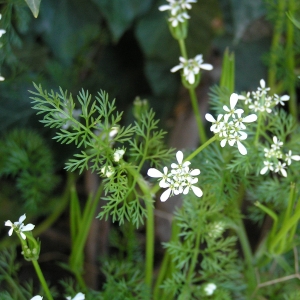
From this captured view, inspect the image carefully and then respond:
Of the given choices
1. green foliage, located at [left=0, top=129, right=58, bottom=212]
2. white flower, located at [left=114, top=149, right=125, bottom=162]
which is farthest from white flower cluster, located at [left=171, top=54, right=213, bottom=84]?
green foliage, located at [left=0, top=129, right=58, bottom=212]

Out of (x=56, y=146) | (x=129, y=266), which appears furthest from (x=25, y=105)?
(x=129, y=266)

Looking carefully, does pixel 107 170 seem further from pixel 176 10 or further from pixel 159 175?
pixel 176 10

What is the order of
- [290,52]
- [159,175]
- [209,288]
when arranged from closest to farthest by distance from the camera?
[159,175], [209,288], [290,52]

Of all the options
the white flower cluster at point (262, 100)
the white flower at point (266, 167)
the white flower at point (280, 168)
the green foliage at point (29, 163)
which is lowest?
the green foliage at point (29, 163)

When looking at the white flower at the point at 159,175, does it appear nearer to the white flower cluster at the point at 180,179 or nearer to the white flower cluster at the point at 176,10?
the white flower cluster at the point at 180,179

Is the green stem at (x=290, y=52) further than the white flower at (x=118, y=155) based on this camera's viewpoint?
Yes

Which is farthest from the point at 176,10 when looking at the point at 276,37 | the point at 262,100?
the point at 276,37

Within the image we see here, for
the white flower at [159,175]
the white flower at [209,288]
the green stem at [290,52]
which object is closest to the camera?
the white flower at [159,175]

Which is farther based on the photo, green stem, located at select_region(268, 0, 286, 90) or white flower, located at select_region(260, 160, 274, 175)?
green stem, located at select_region(268, 0, 286, 90)

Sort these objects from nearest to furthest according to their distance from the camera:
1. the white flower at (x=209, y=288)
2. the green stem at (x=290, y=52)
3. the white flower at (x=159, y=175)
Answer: the white flower at (x=159, y=175)
the white flower at (x=209, y=288)
the green stem at (x=290, y=52)

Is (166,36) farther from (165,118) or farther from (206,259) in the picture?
(206,259)

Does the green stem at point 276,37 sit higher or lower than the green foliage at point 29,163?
higher

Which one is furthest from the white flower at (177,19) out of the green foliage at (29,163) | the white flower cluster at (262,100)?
the green foliage at (29,163)

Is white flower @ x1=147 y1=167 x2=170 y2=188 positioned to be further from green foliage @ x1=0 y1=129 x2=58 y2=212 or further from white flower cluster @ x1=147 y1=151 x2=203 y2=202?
green foliage @ x1=0 y1=129 x2=58 y2=212
